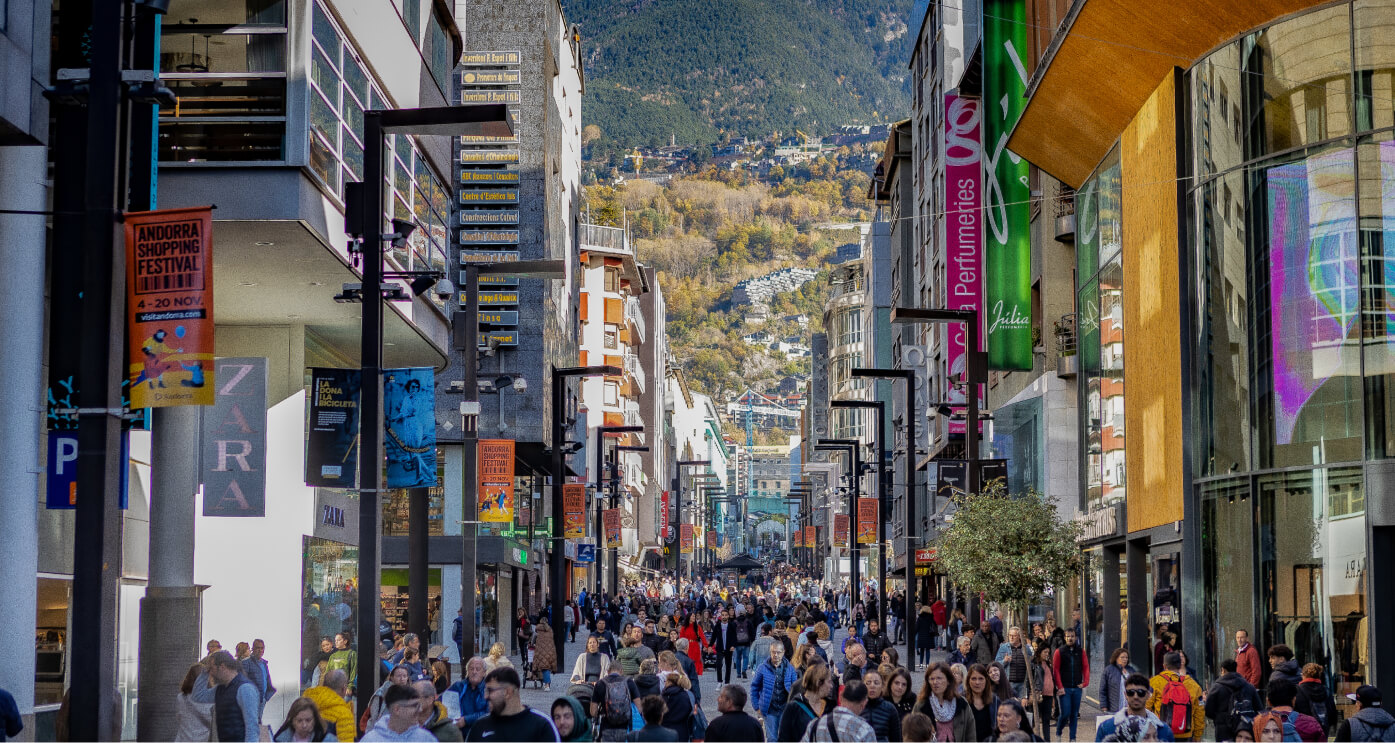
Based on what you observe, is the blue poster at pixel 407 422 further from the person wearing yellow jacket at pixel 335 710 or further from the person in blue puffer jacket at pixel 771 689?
the person wearing yellow jacket at pixel 335 710

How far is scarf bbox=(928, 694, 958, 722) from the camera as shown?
41.4ft

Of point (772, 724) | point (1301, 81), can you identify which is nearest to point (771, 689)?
point (772, 724)

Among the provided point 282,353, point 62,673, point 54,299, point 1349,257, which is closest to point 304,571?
point 282,353

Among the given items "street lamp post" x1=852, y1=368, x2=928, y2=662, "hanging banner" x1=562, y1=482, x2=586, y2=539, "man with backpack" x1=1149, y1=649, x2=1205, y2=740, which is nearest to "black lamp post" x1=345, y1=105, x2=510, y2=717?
"man with backpack" x1=1149, y1=649, x2=1205, y2=740

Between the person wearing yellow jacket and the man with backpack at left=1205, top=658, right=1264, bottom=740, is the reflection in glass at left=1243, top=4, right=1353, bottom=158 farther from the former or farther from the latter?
the person wearing yellow jacket

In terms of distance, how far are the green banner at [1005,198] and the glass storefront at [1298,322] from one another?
1474cm

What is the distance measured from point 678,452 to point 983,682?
5668 inches

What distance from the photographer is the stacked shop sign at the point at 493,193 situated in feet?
174

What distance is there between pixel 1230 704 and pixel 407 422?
33.9 ft

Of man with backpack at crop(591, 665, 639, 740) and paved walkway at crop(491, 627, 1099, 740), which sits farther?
paved walkway at crop(491, 627, 1099, 740)

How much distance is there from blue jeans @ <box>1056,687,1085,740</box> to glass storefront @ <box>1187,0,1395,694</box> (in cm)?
311

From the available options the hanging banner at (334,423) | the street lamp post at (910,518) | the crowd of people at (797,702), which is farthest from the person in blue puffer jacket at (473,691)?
the street lamp post at (910,518)

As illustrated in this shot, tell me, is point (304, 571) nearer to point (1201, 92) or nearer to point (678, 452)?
point (1201, 92)

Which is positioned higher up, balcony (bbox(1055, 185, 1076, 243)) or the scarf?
balcony (bbox(1055, 185, 1076, 243))
